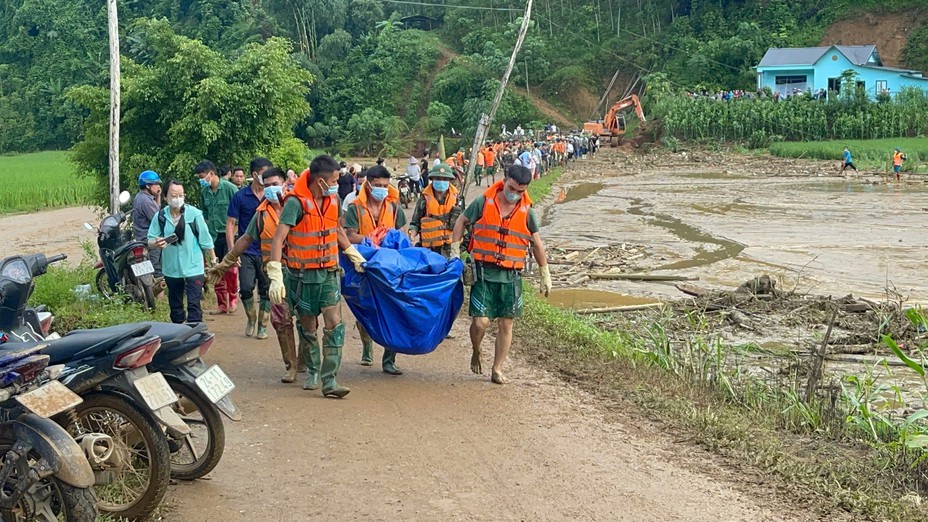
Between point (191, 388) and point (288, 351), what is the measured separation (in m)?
2.66

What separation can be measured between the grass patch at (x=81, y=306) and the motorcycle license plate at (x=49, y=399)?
5.08 m

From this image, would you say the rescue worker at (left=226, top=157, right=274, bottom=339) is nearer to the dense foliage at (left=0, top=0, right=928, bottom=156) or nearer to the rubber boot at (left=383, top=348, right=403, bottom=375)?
the rubber boot at (left=383, top=348, right=403, bottom=375)

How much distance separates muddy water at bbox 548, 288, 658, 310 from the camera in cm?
1427

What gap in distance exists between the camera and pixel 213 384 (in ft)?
18.7

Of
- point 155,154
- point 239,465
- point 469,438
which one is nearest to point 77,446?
point 239,465

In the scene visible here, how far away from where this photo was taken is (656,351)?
Answer: 9.97 m

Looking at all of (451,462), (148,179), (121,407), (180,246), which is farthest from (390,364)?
(148,179)

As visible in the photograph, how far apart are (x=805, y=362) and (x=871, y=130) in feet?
154

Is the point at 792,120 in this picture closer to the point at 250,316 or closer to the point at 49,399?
the point at 250,316

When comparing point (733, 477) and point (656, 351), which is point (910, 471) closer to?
point (733, 477)

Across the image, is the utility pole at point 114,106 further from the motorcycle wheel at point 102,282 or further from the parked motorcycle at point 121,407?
the parked motorcycle at point 121,407

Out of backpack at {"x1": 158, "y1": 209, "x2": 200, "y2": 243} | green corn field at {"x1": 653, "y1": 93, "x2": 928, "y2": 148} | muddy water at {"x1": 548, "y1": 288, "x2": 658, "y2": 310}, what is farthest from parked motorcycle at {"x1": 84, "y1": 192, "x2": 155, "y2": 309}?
green corn field at {"x1": 653, "y1": 93, "x2": 928, "y2": 148}

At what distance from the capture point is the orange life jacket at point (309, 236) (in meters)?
7.79

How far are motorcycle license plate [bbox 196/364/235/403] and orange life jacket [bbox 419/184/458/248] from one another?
4.78 m
